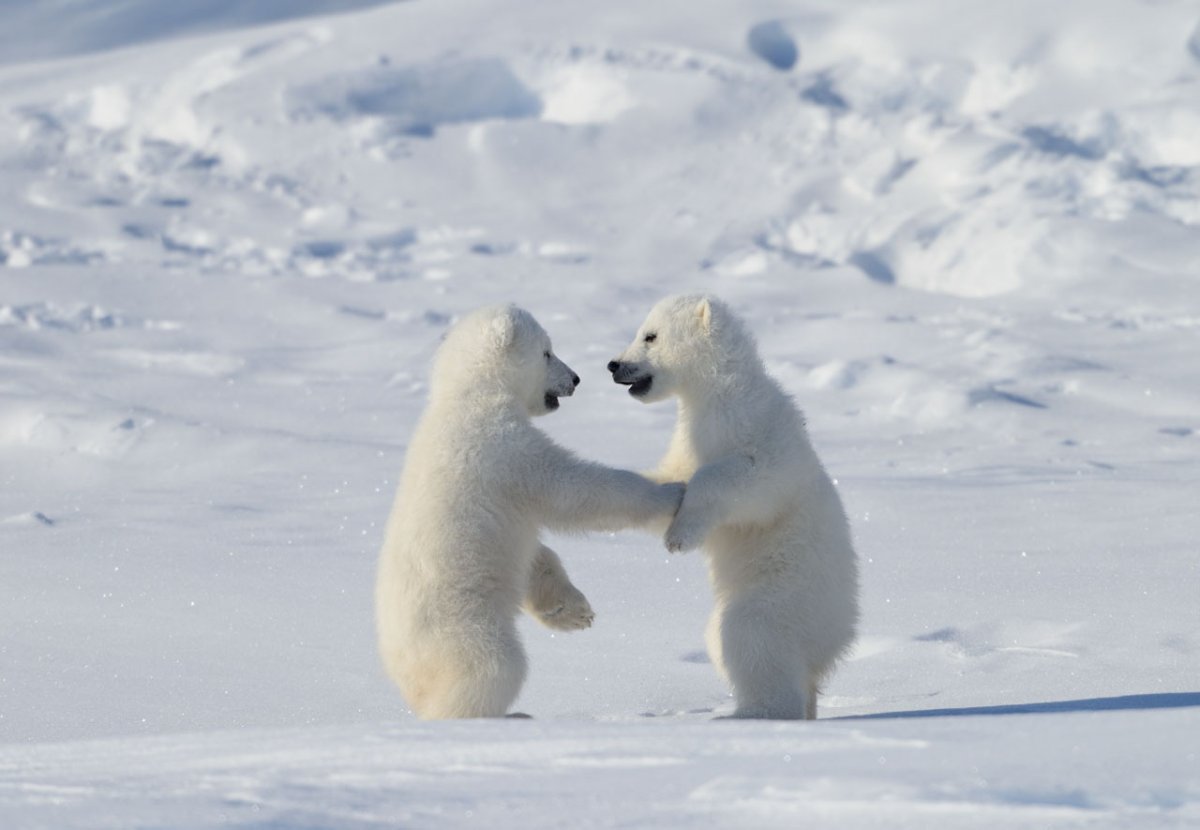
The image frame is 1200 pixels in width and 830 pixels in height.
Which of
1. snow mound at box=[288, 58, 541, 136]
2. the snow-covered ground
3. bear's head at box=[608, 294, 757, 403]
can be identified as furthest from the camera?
snow mound at box=[288, 58, 541, 136]

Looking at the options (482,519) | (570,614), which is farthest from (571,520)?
(570,614)

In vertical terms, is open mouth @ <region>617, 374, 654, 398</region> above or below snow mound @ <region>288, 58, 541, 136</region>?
below

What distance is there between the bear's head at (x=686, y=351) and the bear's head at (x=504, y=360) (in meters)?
0.18

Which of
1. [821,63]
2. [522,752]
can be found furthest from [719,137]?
[522,752]

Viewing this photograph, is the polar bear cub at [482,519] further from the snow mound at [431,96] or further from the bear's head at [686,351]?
the snow mound at [431,96]

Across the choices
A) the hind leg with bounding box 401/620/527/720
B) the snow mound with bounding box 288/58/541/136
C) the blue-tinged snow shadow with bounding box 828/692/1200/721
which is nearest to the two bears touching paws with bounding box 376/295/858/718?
the hind leg with bounding box 401/620/527/720

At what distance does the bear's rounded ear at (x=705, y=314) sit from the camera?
3.86m

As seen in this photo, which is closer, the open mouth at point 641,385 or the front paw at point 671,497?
the front paw at point 671,497

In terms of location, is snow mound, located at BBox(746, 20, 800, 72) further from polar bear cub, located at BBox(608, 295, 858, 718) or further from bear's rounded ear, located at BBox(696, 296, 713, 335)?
polar bear cub, located at BBox(608, 295, 858, 718)

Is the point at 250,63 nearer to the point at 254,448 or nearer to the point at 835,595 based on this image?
the point at 254,448

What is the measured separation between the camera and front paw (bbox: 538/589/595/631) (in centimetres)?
382

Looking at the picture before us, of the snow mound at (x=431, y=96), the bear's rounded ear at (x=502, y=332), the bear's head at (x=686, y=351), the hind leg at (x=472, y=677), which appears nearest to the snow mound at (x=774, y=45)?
the snow mound at (x=431, y=96)

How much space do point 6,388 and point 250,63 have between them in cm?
862

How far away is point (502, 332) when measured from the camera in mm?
3719
